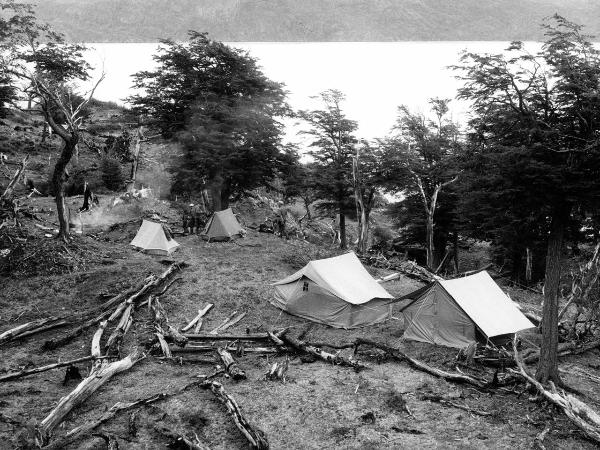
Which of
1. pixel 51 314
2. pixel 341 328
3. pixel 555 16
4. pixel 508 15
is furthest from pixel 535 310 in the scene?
pixel 51 314

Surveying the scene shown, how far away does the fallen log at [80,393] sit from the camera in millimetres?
7840

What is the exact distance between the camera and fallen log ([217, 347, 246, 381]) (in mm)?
11250

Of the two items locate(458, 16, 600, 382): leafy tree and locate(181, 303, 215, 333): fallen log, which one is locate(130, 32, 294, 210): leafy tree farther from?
locate(458, 16, 600, 382): leafy tree

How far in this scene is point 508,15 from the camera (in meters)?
13.0

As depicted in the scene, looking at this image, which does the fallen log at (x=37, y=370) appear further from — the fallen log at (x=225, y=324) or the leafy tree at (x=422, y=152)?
the leafy tree at (x=422, y=152)

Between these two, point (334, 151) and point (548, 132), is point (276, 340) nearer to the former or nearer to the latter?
point (548, 132)

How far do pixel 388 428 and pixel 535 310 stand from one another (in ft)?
46.5

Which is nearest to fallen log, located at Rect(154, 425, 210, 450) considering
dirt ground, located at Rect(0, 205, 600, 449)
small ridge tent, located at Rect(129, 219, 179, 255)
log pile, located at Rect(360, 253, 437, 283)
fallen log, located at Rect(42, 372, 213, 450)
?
dirt ground, located at Rect(0, 205, 600, 449)

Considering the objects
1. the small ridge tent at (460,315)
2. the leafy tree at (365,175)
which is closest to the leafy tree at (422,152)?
the leafy tree at (365,175)

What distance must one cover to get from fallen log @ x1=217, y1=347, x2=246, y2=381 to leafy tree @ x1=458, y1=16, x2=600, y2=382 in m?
7.74

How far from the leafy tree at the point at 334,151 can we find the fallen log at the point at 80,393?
77.3 feet

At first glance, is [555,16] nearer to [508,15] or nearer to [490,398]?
[508,15]

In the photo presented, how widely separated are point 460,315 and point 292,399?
23.8ft

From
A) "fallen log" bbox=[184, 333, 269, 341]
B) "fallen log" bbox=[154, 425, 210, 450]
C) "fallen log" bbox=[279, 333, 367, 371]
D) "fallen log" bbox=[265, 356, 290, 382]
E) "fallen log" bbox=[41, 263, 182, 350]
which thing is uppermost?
"fallen log" bbox=[154, 425, 210, 450]
